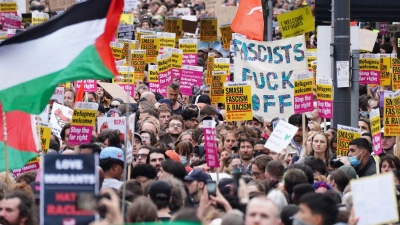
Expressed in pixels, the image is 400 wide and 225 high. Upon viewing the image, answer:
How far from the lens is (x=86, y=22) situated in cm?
1034

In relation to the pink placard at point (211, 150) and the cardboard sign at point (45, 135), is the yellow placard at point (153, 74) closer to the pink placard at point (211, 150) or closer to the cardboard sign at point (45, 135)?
the cardboard sign at point (45, 135)

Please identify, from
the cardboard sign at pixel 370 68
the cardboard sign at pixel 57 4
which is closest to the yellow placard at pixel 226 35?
the cardboard sign at pixel 57 4

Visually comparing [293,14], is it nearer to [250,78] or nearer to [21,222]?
[250,78]

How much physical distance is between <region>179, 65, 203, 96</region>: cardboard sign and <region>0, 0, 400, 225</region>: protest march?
0.04 metres

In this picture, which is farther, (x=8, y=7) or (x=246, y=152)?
(x=8, y=7)

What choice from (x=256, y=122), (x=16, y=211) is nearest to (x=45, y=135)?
(x=256, y=122)

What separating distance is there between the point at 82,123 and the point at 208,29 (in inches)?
513

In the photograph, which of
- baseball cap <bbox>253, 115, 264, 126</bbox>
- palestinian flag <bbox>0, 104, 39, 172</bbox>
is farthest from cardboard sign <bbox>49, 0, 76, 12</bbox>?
palestinian flag <bbox>0, 104, 39, 172</bbox>

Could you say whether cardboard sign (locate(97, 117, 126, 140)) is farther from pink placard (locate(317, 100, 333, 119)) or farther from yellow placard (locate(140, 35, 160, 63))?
yellow placard (locate(140, 35, 160, 63))

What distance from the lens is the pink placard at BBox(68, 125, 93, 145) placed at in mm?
14875

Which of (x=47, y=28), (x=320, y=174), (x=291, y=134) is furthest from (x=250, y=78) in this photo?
(x=47, y=28)

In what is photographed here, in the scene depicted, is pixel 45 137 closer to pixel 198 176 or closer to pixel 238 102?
pixel 198 176

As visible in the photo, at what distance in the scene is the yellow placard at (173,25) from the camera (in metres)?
27.8

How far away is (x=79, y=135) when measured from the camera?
1495cm
